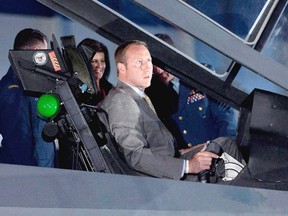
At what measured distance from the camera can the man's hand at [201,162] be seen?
2184 mm

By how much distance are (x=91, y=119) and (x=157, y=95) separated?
1.41 meters

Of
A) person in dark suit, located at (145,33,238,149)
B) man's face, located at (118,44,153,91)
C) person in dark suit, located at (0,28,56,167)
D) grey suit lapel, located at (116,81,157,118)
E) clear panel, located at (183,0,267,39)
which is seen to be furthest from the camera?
person in dark suit, located at (145,33,238,149)

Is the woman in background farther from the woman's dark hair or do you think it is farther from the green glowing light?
the green glowing light

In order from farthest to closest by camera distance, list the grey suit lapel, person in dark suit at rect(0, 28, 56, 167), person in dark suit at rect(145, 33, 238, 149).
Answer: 1. person in dark suit at rect(145, 33, 238, 149)
2. person in dark suit at rect(0, 28, 56, 167)
3. the grey suit lapel

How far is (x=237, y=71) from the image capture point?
2379mm

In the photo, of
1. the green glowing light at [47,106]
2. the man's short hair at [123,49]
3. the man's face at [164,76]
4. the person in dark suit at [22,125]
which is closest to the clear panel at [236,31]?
the man's short hair at [123,49]

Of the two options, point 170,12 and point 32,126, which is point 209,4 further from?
point 32,126

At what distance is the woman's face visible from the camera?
341 cm

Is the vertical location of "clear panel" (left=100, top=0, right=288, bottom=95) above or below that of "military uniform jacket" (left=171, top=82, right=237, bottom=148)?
above

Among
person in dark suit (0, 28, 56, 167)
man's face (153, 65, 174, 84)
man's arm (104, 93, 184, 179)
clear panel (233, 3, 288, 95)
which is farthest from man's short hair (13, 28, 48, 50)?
clear panel (233, 3, 288, 95)

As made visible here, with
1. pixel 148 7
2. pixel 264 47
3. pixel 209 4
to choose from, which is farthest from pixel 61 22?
pixel 148 7

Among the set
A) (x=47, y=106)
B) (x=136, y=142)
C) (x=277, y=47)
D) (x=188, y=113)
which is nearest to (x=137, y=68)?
(x=136, y=142)

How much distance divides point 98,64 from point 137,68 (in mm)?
974

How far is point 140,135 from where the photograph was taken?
2.23 meters
